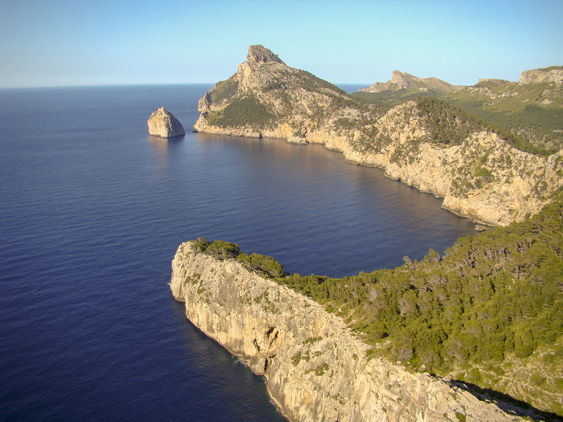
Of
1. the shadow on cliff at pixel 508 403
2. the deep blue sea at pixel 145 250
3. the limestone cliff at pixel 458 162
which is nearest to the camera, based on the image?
the shadow on cliff at pixel 508 403

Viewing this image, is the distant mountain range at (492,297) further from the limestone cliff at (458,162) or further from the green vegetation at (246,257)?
the green vegetation at (246,257)

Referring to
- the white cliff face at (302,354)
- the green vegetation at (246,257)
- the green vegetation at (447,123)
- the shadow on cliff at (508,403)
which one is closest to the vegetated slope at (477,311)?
the shadow on cliff at (508,403)

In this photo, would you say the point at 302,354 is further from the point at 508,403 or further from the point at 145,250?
the point at 145,250

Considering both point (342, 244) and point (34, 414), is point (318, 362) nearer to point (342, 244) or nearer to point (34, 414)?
point (34, 414)

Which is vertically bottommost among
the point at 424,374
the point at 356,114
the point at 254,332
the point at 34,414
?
the point at 34,414

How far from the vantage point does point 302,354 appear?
43.4 metres

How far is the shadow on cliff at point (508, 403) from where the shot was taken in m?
27.8

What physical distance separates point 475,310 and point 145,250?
57620mm

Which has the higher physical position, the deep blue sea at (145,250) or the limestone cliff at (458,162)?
the limestone cliff at (458,162)

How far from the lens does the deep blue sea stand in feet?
145

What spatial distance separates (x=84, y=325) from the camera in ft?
178

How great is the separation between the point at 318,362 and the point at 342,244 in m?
37.8

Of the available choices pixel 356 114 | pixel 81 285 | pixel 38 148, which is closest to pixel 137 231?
pixel 81 285

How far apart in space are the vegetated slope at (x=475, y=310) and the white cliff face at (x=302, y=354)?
71.1 inches
